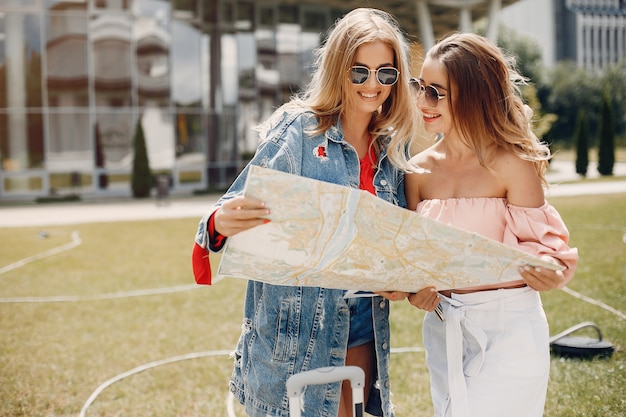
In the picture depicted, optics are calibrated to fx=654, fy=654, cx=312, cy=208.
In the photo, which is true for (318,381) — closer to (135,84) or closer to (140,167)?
(140,167)

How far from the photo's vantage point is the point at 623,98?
57719 millimetres

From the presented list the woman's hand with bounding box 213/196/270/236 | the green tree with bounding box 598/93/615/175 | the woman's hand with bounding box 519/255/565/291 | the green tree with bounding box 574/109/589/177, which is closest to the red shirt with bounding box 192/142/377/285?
the woman's hand with bounding box 213/196/270/236

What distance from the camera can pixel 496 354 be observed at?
233 centimetres

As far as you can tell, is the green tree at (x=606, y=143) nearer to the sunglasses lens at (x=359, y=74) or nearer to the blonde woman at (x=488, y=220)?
the blonde woman at (x=488, y=220)

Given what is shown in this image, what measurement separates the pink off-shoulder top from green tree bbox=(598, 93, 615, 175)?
89.7 ft

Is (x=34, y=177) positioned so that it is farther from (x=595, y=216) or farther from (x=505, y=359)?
(x=505, y=359)

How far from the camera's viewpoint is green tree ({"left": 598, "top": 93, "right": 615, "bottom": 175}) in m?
27.3

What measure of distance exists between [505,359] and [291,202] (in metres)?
1.02

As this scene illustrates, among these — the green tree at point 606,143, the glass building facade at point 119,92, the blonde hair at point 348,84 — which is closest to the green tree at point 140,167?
the glass building facade at point 119,92

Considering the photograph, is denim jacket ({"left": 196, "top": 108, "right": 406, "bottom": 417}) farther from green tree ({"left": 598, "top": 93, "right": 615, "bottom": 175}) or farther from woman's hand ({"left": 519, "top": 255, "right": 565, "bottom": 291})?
green tree ({"left": 598, "top": 93, "right": 615, "bottom": 175})

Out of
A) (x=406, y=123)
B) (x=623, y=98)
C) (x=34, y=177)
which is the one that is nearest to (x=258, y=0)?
(x=34, y=177)

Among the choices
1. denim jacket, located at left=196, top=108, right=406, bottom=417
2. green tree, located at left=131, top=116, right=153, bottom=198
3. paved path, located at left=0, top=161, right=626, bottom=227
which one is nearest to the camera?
denim jacket, located at left=196, top=108, right=406, bottom=417

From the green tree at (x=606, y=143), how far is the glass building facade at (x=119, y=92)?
14190 millimetres

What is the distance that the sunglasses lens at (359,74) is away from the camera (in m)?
2.45
